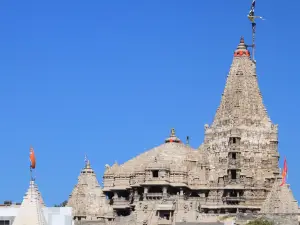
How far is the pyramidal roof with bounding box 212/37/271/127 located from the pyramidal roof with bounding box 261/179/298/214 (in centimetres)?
1128

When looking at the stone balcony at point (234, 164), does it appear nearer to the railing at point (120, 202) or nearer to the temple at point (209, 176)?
the temple at point (209, 176)

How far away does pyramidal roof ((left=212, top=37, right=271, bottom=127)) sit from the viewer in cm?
13338

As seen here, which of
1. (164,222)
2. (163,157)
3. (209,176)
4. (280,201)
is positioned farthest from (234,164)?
(164,222)

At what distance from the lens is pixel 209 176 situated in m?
133

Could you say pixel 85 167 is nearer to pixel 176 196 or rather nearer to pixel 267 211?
pixel 176 196

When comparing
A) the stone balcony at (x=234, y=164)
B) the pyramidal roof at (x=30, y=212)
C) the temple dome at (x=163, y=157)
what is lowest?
the pyramidal roof at (x=30, y=212)

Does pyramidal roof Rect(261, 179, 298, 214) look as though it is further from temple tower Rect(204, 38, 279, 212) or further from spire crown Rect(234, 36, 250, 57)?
spire crown Rect(234, 36, 250, 57)

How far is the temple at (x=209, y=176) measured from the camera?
5074 inches

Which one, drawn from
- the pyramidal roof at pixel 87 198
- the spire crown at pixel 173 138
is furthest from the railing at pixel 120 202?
the spire crown at pixel 173 138

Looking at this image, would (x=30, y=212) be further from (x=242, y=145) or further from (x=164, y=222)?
(x=242, y=145)

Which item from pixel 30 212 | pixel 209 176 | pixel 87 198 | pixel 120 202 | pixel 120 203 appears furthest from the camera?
pixel 120 202

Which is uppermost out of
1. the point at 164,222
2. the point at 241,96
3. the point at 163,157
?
the point at 241,96

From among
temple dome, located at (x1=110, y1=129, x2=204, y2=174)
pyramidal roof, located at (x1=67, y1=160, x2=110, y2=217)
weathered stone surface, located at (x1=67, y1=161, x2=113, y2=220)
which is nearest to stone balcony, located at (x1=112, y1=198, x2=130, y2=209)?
weathered stone surface, located at (x1=67, y1=161, x2=113, y2=220)

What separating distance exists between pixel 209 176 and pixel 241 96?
10638mm
